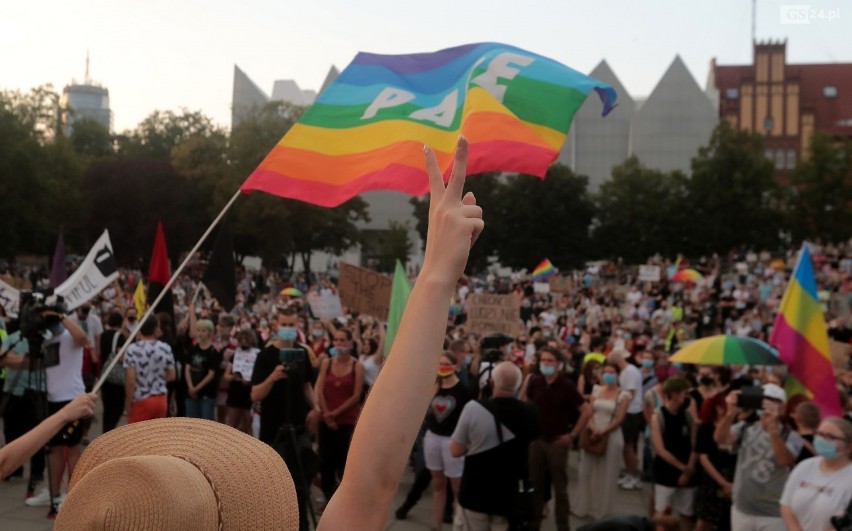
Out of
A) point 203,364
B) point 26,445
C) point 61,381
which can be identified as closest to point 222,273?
point 203,364

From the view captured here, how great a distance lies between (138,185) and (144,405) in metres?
54.1

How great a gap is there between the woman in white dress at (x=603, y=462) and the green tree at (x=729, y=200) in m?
53.5

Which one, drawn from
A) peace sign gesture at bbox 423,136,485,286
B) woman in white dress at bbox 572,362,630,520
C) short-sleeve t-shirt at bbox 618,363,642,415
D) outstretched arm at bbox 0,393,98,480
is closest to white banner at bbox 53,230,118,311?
woman in white dress at bbox 572,362,630,520

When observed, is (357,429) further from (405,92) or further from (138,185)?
(138,185)

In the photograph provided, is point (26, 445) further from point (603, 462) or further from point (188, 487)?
point (603, 462)

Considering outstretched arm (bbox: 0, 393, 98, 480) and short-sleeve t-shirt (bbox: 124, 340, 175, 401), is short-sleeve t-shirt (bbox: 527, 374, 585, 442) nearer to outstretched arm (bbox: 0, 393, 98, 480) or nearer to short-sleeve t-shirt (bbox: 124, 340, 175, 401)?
short-sleeve t-shirt (bbox: 124, 340, 175, 401)

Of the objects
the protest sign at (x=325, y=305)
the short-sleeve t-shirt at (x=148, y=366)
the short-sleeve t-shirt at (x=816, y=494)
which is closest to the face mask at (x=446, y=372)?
the short-sleeve t-shirt at (x=148, y=366)

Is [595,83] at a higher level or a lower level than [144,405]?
higher

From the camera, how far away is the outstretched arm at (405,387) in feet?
4.81

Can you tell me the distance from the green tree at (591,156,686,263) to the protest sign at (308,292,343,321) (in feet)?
162

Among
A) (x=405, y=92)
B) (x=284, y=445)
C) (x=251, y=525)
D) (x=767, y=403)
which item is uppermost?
(x=405, y=92)

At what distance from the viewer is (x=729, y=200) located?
6053 centimetres

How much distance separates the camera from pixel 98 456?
150 centimetres

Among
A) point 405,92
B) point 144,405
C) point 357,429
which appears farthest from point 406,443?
point 144,405
